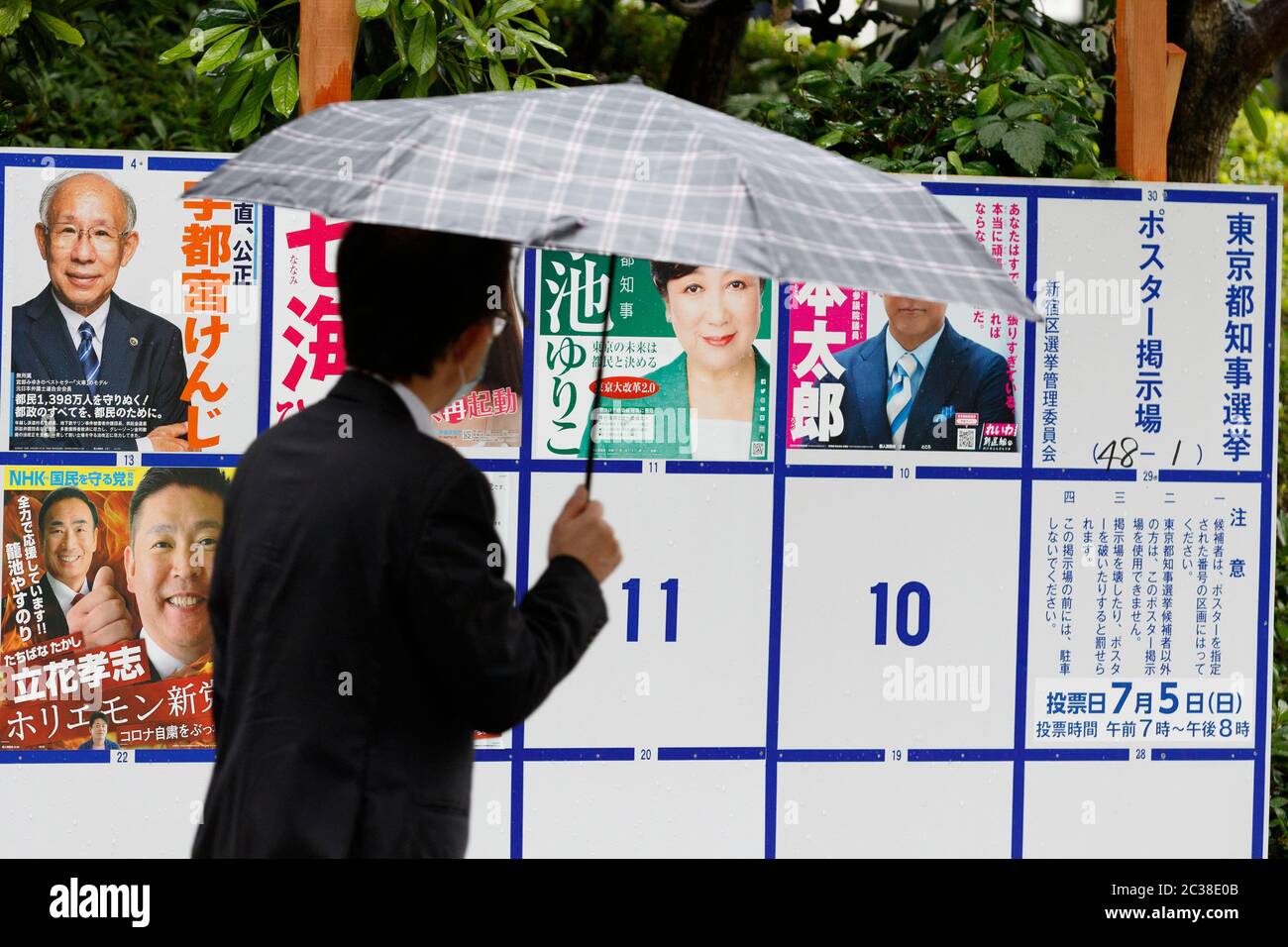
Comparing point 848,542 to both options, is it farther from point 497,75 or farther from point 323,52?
point 323,52

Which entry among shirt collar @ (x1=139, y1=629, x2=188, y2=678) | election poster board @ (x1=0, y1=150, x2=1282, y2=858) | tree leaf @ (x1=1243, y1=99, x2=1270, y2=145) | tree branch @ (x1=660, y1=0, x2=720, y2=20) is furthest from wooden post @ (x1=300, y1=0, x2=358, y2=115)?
tree leaf @ (x1=1243, y1=99, x2=1270, y2=145)

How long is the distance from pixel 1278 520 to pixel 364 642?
524 cm

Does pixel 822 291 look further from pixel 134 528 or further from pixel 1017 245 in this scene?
pixel 134 528

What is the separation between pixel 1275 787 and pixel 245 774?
16.2 feet

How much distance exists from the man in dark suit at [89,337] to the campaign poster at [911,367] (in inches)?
73.7

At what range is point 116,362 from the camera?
431 centimetres

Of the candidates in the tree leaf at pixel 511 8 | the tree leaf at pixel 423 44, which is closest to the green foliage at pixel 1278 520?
the tree leaf at pixel 511 8

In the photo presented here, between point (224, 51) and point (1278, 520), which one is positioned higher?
point (224, 51)

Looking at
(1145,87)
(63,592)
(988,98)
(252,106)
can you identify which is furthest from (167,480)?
(1145,87)

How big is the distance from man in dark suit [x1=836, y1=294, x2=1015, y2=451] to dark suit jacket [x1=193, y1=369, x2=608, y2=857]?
90.4 inches

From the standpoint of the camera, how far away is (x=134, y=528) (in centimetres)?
432

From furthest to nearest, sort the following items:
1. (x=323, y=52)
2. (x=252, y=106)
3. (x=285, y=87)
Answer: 1. (x=252, y=106)
2. (x=285, y=87)
3. (x=323, y=52)

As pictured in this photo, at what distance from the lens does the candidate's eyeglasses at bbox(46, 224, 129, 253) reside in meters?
4.29

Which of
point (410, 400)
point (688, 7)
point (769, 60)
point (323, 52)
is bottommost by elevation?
point (410, 400)
